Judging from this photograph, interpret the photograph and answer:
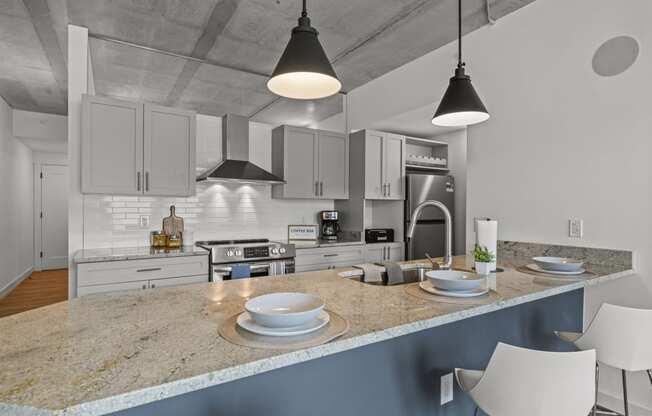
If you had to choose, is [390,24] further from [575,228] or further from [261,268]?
[261,268]

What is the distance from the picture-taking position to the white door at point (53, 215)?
24.5 ft

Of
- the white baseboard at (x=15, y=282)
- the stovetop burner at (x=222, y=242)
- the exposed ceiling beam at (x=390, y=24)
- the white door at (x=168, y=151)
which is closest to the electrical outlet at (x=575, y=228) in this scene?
the exposed ceiling beam at (x=390, y=24)

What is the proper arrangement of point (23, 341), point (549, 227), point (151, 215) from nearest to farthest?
point (23, 341), point (549, 227), point (151, 215)

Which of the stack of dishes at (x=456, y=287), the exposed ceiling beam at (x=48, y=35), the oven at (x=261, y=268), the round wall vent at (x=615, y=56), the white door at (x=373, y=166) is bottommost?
the oven at (x=261, y=268)

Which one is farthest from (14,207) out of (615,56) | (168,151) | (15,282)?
(615,56)

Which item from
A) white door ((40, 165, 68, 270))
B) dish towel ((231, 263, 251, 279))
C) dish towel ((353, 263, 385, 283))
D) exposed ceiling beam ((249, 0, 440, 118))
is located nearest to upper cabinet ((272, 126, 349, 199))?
exposed ceiling beam ((249, 0, 440, 118))

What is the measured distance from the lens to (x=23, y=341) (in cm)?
98

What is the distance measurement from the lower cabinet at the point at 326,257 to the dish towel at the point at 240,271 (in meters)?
0.65

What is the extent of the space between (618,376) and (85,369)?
9.47 ft

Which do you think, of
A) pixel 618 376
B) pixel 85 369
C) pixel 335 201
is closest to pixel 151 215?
pixel 335 201

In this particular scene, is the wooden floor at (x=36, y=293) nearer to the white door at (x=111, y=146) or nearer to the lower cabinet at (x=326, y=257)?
the white door at (x=111, y=146)

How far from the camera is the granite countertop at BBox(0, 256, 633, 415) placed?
2.39ft

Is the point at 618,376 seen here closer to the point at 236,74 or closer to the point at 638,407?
the point at 638,407

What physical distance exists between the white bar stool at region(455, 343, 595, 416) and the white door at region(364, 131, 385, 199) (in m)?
3.28
